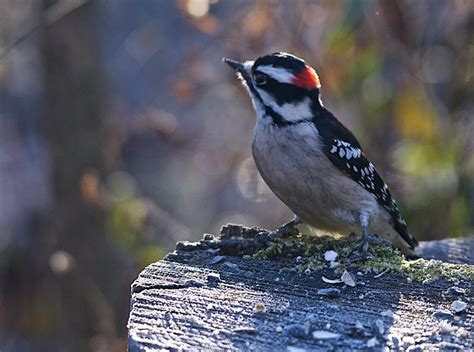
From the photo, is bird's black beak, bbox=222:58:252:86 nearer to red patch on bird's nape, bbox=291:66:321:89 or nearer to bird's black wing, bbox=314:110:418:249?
red patch on bird's nape, bbox=291:66:321:89

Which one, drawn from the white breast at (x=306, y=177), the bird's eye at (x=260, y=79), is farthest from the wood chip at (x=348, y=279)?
the bird's eye at (x=260, y=79)

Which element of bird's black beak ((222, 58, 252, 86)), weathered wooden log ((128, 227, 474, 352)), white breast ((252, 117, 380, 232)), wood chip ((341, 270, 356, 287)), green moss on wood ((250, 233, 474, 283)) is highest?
bird's black beak ((222, 58, 252, 86))

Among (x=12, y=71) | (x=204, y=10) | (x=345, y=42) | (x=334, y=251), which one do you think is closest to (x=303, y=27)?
(x=345, y=42)

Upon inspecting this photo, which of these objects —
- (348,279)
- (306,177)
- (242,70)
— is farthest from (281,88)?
(348,279)

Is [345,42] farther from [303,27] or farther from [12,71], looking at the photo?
[12,71]

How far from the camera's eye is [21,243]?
752 centimetres

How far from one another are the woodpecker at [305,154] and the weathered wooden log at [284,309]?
731mm

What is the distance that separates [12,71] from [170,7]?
212 cm

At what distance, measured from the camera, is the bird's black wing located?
411 cm

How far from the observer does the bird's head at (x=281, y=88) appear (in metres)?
4.05

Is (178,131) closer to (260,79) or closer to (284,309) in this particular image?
(260,79)

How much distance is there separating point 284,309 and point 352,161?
1.48 m

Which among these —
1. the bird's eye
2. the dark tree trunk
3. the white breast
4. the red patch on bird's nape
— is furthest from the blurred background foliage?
the white breast

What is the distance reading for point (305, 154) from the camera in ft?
13.3
